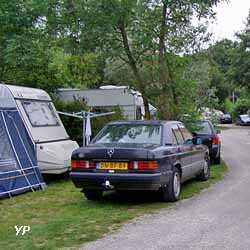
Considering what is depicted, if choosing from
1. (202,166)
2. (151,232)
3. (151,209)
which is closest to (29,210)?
(151,209)

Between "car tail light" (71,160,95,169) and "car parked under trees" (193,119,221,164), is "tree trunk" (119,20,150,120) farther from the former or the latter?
"car tail light" (71,160,95,169)

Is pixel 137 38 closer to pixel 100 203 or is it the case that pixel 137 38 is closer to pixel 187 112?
pixel 187 112

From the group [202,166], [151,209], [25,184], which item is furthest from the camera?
[202,166]

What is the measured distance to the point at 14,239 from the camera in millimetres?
6828

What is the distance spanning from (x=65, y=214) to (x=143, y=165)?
1.55 meters

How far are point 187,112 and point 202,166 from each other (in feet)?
13.3

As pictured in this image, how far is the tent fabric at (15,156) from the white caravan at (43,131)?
24cm

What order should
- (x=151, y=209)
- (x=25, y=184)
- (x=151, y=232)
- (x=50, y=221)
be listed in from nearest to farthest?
1. (x=151, y=232)
2. (x=50, y=221)
3. (x=151, y=209)
4. (x=25, y=184)

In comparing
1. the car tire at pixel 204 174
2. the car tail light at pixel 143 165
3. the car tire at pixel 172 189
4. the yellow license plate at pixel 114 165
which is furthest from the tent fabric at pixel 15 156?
the car tire at pixel 204 174

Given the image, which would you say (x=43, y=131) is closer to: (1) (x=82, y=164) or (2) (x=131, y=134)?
(2) (x=131, y=134)

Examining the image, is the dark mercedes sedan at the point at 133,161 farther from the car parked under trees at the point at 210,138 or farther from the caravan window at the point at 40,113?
the car parked under trees at the point at 210,138

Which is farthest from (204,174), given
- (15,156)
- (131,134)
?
(15,156)

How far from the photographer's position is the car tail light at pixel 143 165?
8.95 meters

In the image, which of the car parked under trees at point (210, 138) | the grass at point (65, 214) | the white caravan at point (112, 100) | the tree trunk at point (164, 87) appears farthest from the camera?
the white caravan at point (112, 100)
